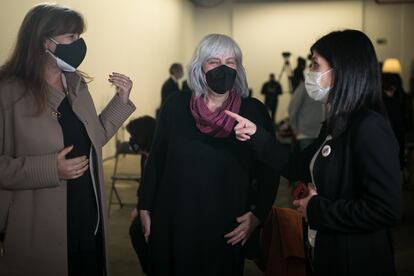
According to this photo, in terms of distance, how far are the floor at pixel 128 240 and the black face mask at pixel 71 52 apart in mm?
1937

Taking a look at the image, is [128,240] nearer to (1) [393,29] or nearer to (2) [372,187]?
(2) [372,187]

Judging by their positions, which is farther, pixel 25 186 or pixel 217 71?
pixel 217 71

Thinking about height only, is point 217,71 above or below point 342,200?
above

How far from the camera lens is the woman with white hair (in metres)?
1.80

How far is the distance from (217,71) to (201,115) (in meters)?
0.18

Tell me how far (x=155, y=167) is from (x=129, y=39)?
6.92m

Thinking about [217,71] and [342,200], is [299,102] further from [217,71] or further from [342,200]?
[342,200]

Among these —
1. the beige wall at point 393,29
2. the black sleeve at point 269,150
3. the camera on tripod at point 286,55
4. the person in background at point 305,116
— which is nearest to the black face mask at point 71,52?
the black sleeve at point 269,150

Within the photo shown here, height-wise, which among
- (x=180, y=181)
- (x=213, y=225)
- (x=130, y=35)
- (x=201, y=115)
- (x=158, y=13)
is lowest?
(x=213, y=225)

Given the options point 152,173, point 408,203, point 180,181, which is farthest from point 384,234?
point 408,203

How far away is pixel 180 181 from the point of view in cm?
181

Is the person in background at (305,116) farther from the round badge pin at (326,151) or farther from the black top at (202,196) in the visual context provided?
the round badge pin at (326,151)

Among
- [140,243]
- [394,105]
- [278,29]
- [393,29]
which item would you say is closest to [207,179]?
[140,243]

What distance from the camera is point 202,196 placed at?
70.7 inches
